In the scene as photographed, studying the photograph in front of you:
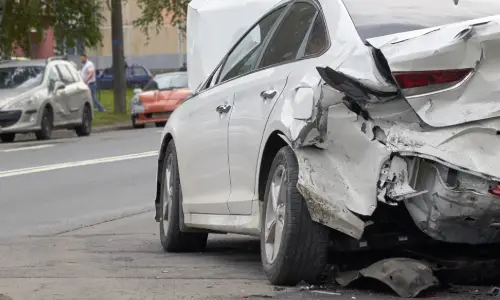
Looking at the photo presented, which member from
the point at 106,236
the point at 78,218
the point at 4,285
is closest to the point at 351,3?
the point at 4,285

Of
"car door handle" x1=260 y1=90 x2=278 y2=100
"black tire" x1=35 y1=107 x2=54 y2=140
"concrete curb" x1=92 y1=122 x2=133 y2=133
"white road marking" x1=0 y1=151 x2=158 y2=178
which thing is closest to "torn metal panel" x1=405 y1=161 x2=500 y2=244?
"car door handle" x1=260 y1=90 x2=278 y2=100

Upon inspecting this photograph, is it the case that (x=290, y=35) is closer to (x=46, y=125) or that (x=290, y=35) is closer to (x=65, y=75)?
(x=46, y=125)

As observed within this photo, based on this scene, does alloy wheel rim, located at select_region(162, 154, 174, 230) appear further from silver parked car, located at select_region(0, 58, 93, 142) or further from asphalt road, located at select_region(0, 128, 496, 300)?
silver parked car, located at select_region(0, 58, 93, 142)

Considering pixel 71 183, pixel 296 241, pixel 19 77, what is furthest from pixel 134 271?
pixel 19 77

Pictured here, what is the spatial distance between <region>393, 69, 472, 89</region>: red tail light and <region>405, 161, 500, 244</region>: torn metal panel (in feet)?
1.18

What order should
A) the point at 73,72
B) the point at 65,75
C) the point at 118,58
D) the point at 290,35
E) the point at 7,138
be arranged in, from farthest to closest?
the point at 118,58
the point at 73,72
the point at 65,75
the point at 7,138
the point at 290,35

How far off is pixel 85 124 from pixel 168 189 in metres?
19.1

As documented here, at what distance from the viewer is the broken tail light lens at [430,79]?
Answer: 19.0 feet

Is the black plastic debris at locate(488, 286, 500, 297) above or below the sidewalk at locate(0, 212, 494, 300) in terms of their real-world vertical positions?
above

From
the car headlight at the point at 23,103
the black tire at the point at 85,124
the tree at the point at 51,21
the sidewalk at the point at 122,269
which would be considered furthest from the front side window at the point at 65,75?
the sidewalk at the point at 122,269

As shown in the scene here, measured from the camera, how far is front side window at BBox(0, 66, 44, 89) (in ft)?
A: 82.9

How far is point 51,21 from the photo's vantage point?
34406 mm

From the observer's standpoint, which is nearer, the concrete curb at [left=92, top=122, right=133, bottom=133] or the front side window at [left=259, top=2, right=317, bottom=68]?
the front side window at [left=259, top=2, right=317, bottom=68]

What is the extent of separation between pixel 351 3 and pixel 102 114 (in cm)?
2927
